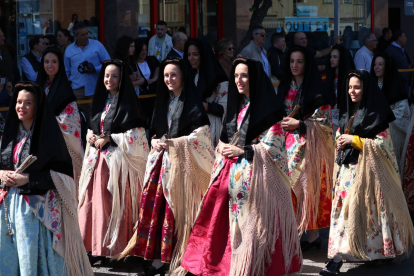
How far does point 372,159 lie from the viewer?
19.9ft

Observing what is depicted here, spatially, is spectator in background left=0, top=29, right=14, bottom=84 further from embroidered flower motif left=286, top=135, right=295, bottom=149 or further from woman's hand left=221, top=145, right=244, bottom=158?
woman's hand left=221, top=145, right=244, bottom=158

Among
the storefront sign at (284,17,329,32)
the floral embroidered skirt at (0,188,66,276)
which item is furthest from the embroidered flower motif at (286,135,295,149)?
the storefront sign at (284,17,329,32)

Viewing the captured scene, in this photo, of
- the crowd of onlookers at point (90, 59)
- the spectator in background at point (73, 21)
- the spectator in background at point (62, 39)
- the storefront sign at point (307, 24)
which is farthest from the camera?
the storefront sign at point (307, 24)

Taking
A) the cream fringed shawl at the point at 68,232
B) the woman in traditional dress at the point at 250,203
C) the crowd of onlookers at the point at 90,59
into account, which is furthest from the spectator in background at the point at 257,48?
the cream fringed shawl at the point at 68,232

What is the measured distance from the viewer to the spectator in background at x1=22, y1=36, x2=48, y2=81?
869 centimetres

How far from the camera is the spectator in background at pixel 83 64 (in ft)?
28.9

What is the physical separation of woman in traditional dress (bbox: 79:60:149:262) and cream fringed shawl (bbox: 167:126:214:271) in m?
0.53

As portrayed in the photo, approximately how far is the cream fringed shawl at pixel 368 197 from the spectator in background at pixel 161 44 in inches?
197

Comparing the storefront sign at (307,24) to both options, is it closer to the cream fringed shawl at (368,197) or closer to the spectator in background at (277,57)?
the spectator in background at (277,57)

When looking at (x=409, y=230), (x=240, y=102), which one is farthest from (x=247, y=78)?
(x=409, y=230)

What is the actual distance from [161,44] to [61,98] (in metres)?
4.07

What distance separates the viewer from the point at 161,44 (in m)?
10.5

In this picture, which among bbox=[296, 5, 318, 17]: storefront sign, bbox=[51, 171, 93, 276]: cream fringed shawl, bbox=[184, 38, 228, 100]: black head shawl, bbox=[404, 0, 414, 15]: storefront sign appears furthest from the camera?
Result: bbox=[296, 5, 318, 17]: storefront sign

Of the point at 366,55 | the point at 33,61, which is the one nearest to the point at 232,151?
the point at 33,61
